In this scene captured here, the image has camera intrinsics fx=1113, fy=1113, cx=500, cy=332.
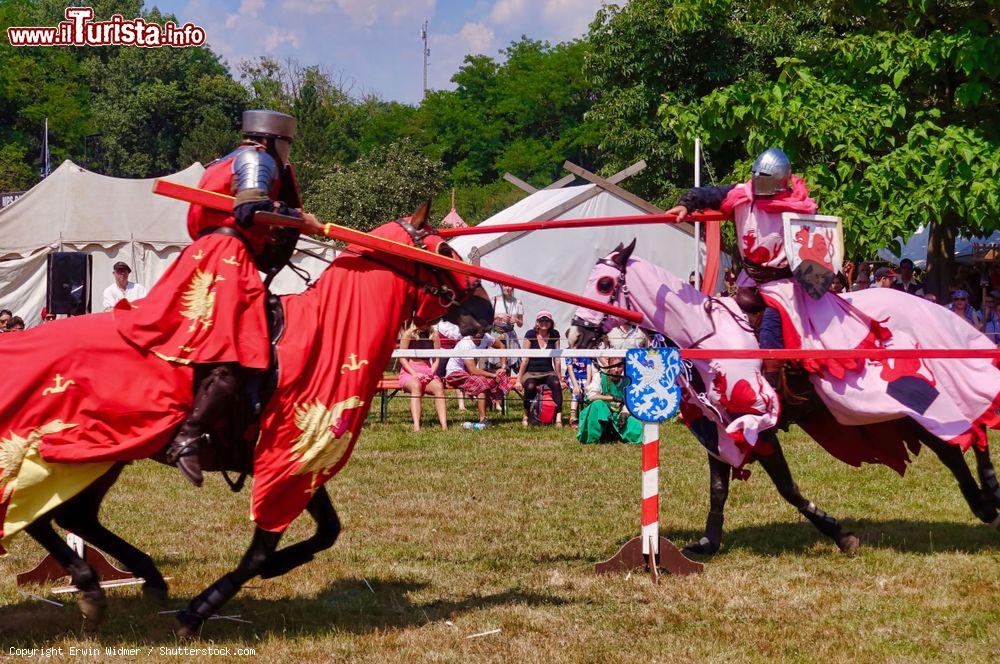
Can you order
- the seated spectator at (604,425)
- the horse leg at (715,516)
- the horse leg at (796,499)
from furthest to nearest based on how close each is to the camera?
the seated spectator at (604,425), the horse leg at (715,516), the horse leg at (796,499)

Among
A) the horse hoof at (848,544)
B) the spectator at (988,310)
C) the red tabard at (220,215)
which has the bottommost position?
the horse hoof at (848,544)

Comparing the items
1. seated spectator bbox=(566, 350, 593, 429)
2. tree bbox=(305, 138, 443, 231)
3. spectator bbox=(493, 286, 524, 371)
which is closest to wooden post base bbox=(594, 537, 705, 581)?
seated spectator bbox=(566, 350, 593, 429)

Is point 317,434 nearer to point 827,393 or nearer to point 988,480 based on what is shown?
point 827,393

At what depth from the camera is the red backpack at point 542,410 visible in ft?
48.0

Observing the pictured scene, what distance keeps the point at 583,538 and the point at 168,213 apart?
16.4m

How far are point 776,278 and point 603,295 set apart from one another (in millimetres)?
1252

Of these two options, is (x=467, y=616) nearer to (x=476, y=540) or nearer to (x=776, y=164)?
(x=476, y=540)

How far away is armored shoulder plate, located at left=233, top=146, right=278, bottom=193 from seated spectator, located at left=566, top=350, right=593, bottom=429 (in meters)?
9.25

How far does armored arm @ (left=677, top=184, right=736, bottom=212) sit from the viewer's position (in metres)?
6.85

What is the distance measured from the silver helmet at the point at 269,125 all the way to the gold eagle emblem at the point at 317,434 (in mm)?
1308

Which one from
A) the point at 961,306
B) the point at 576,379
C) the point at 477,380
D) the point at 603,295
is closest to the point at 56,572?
the point at 603,295

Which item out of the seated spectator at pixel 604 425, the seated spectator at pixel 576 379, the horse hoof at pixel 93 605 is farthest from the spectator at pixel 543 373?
the horse hoof at pixel 93 605

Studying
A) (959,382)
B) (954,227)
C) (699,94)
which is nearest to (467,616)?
(959,382)

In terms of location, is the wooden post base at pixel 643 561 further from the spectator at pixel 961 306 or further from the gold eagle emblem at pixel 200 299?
the spectator at pixel 961 306
